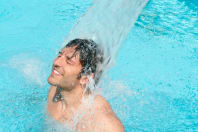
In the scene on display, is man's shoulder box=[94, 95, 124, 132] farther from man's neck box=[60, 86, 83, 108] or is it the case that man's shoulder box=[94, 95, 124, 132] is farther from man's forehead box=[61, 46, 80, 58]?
man's forehead box=[61, 46, 80, 58]

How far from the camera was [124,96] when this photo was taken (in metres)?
4.05

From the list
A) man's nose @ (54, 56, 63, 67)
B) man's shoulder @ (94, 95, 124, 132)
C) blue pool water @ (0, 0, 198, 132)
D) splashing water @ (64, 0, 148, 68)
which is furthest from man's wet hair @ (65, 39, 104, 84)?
blue pool water @ (0, 0, 198, 132)

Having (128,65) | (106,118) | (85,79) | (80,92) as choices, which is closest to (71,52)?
(85,79)

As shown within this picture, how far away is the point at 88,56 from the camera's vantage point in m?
2.86

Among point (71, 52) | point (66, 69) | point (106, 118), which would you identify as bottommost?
point (106, 118)

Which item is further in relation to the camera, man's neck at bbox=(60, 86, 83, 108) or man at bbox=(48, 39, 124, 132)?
man's neck at bbox=(60, 86, 83, 108)

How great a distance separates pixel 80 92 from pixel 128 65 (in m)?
1.87

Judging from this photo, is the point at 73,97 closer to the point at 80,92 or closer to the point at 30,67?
the point at 80,92

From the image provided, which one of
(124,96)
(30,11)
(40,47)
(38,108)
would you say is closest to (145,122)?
(124,96)

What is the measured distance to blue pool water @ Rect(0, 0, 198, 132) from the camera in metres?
3.68

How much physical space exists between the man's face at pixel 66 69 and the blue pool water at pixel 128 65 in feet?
Result: 2.45

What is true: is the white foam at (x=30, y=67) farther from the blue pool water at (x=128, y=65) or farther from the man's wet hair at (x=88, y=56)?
the man's wet hair at (x=88, y=56)

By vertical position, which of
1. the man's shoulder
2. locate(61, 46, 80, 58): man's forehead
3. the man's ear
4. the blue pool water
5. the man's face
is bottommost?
the blue pool water

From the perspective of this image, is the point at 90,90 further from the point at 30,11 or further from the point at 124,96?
the point at 30,11
